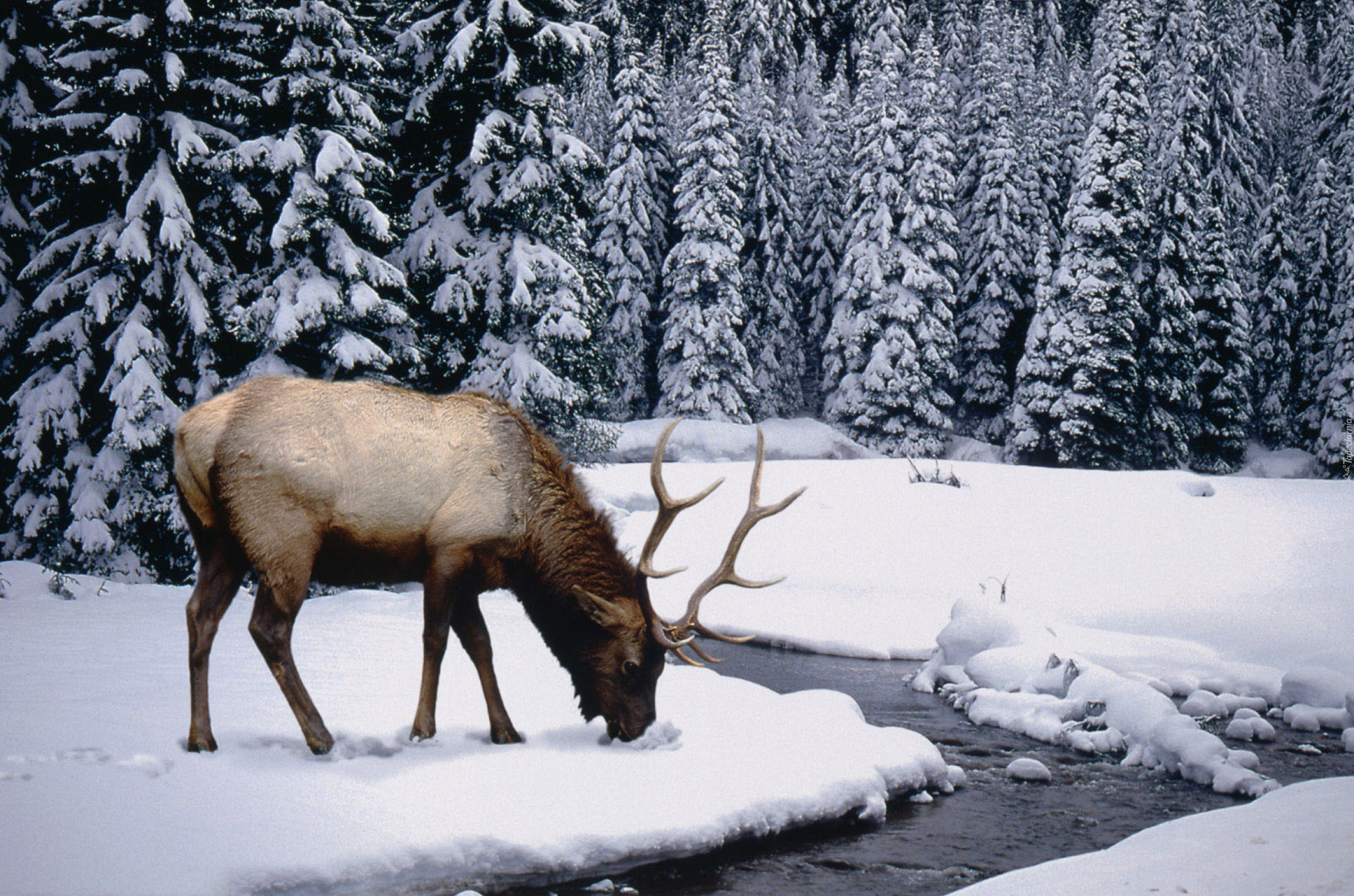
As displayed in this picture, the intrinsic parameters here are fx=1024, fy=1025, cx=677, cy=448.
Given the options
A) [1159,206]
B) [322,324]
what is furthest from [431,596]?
[1159,206]

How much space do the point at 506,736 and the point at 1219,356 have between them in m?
28.0

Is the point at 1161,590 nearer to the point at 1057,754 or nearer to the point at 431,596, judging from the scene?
the point at 1057,754

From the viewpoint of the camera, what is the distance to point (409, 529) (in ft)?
16.7

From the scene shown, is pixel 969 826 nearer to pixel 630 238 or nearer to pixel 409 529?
pixel 409 529

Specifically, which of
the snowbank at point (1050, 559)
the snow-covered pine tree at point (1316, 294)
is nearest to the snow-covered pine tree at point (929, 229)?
the snow-covered pine tree at point (1316, 294)

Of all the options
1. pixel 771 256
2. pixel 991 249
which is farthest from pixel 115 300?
pixel 991 249

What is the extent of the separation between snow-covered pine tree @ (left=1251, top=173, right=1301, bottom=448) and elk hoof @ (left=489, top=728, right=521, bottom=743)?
29662 mm

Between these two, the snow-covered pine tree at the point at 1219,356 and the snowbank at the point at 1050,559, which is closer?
the snowbank at the point at 1050,559

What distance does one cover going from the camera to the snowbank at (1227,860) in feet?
12.1

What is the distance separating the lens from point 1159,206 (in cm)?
2781

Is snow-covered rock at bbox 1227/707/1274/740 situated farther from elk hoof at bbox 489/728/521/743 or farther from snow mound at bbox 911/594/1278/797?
elk hoof at bbox 489/728/521/743

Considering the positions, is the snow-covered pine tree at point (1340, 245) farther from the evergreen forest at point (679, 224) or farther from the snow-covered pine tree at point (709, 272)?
the snow-covered pine tree at point (709, 272)

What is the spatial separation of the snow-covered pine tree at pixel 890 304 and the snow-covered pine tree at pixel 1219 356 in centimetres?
669

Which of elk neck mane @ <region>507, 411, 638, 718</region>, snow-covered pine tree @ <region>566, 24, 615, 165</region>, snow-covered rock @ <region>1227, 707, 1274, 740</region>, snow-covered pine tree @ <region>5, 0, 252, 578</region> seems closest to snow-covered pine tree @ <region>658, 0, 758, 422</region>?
snow-covered pine tree @ <region>566, 24, 615, 165</region>
